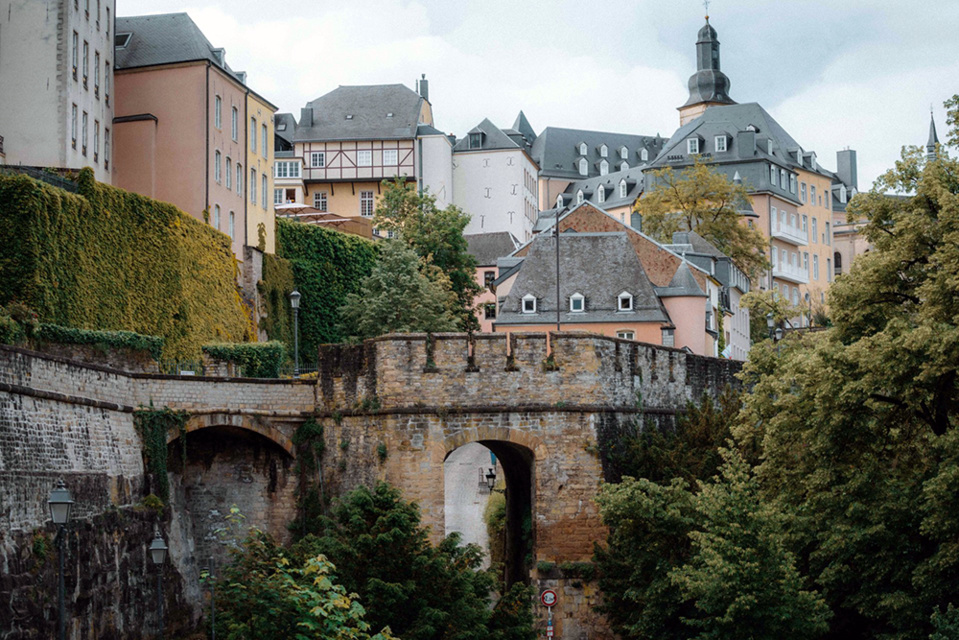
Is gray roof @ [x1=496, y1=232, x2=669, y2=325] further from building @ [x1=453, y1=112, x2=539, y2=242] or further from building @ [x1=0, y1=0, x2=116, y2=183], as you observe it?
building @ [x1=453, y1=112, x2=539, y2=242]

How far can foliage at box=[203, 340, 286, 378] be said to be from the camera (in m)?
48.6

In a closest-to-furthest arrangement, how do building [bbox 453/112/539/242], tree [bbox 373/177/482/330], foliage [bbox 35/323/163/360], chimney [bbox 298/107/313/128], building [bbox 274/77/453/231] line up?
foliage [bbox 35/323/163/360], tree [bbox 373/177/482/330], building [bbox 274/77/453/231], chimney [bbox 298/107/313/128], building [bbox 453/112/539/242]

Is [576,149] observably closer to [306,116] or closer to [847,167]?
[847,167]

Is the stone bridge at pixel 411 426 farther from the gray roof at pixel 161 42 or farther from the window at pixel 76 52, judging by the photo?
the gray roof at pixel 161 42

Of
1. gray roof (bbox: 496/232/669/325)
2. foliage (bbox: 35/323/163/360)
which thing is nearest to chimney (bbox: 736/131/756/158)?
gray roof (bbox: 496/232/669/325)

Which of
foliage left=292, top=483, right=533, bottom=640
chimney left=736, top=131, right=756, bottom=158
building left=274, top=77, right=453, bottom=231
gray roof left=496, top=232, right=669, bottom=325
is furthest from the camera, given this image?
chimney left=736, top=131, right=756, bottom=158

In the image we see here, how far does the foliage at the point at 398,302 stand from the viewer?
5838cm

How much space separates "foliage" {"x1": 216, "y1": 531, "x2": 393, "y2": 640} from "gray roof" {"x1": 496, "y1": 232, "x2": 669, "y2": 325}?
3559cm

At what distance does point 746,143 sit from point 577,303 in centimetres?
5356

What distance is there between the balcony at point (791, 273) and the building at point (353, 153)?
83.4 feet

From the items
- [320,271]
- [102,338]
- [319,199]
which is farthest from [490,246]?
[102,338]

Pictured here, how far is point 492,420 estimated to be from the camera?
1272 inches

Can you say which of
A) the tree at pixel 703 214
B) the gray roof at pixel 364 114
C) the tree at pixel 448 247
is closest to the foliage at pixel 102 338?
the tree at pixel 448 247

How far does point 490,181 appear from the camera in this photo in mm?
115375
